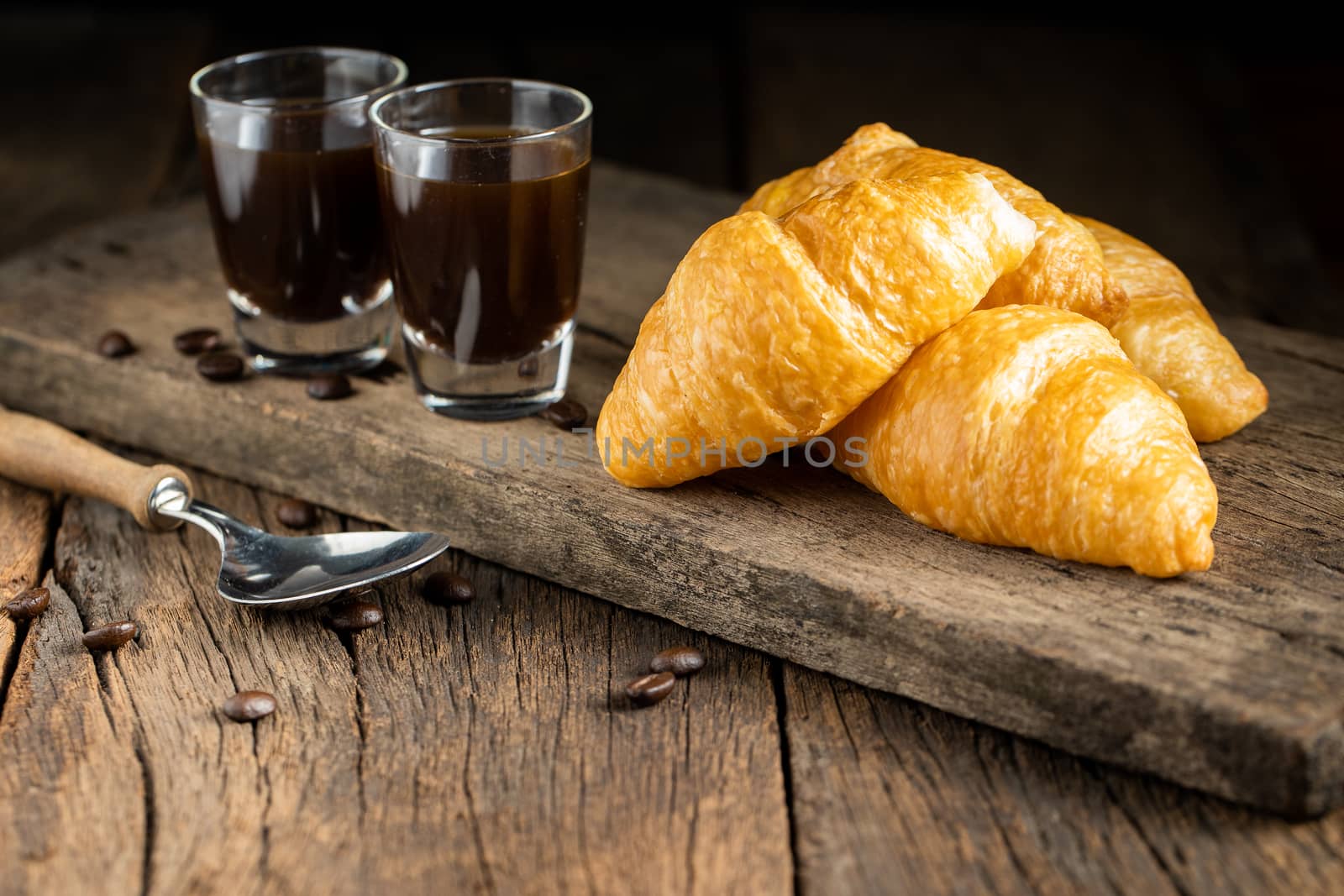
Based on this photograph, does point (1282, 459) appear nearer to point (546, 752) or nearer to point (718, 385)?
point (718, 385)

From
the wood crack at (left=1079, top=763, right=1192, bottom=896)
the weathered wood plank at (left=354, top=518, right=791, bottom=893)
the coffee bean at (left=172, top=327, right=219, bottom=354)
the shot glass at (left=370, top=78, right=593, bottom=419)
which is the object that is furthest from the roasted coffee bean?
the coffee bean at (left=172, top=327, right=219, bottom=354)

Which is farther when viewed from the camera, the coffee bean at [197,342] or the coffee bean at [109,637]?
the coffee bean at [197,342]

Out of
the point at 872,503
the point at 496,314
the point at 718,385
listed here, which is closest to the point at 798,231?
the point at 718,385

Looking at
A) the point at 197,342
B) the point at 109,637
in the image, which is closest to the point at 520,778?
the point at 109,637

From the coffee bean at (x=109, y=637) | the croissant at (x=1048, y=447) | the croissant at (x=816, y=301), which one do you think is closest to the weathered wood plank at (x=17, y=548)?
the coffee bean at (x=109, y=637)

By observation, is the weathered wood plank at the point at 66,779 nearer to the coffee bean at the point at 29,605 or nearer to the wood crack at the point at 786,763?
the coffee bean at the point at 29,605
